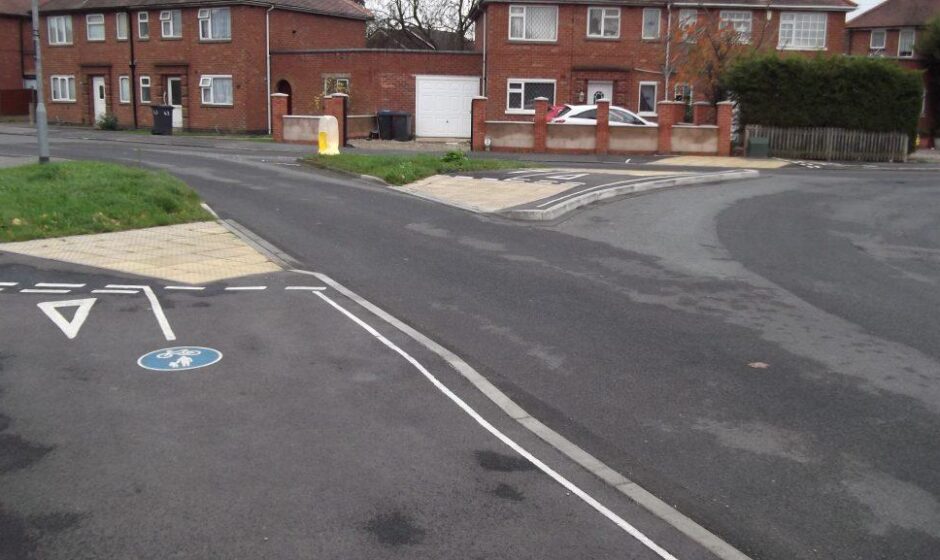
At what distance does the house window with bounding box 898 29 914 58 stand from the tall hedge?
2215 cm

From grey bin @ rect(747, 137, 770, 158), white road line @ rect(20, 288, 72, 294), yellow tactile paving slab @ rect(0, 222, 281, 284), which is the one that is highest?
grey bin @ rect(747, 137, 770, 158)

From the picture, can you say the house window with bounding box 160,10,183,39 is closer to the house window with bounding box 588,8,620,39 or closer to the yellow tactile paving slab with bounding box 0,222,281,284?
the house window with bounding box 588,8,620,39

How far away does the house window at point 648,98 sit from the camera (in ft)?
137

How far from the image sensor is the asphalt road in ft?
19.4

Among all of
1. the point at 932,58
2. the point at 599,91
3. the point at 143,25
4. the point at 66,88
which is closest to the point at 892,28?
the point at 932,58

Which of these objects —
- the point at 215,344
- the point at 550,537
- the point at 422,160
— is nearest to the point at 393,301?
the point at 215,344

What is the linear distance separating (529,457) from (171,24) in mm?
43453

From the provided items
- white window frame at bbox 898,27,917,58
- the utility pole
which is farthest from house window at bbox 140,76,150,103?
white window frame at bbox 898,27,917,58

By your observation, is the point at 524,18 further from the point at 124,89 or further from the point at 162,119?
the point at 124,89

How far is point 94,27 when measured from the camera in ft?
157

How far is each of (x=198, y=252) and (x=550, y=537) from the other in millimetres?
9510

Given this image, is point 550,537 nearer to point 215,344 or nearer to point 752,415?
point 752,415

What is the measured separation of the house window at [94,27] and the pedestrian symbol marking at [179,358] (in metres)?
44.0

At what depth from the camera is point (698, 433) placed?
6.86 m
